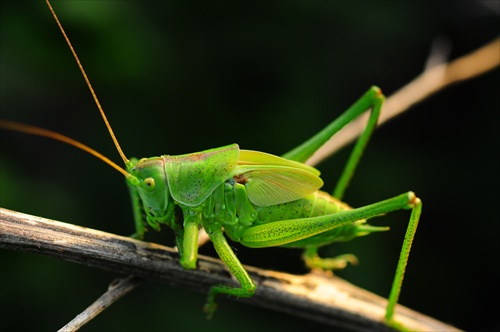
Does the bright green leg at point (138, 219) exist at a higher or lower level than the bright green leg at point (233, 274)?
higher

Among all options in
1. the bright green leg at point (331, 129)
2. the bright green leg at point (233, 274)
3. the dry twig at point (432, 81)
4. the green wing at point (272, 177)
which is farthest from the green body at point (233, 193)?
the dry twig at point (432, 81)

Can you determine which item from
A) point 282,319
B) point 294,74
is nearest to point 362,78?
point 294,74

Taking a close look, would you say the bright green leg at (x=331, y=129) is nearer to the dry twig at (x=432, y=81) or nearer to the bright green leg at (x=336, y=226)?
the dry twig at (x=432, y=81)

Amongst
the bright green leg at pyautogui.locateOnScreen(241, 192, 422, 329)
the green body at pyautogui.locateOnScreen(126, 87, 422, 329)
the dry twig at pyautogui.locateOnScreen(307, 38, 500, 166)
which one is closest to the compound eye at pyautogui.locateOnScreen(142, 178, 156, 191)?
the green body at pyautogui.locateOnScreen(126, 87, 422, 329)

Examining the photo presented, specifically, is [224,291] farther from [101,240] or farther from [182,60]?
[182,60]

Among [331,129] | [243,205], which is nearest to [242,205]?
[243,205]

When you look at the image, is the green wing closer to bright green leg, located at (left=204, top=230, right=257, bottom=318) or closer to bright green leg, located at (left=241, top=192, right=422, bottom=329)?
bright green leg, located at (left=241, top=192, right=422, bottom=329)

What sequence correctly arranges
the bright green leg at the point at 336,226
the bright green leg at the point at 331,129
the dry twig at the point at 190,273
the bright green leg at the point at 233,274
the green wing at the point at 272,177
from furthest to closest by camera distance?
the bright green leg at the point at 331,129 → the green wing at the point at 272,177 → the bright green leg at the point at 336,226 → the bright green leg at the point at 233,274 → the dry twig at the point at 190,273

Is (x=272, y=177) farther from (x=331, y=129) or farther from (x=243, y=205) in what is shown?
(x=331, y=129)
